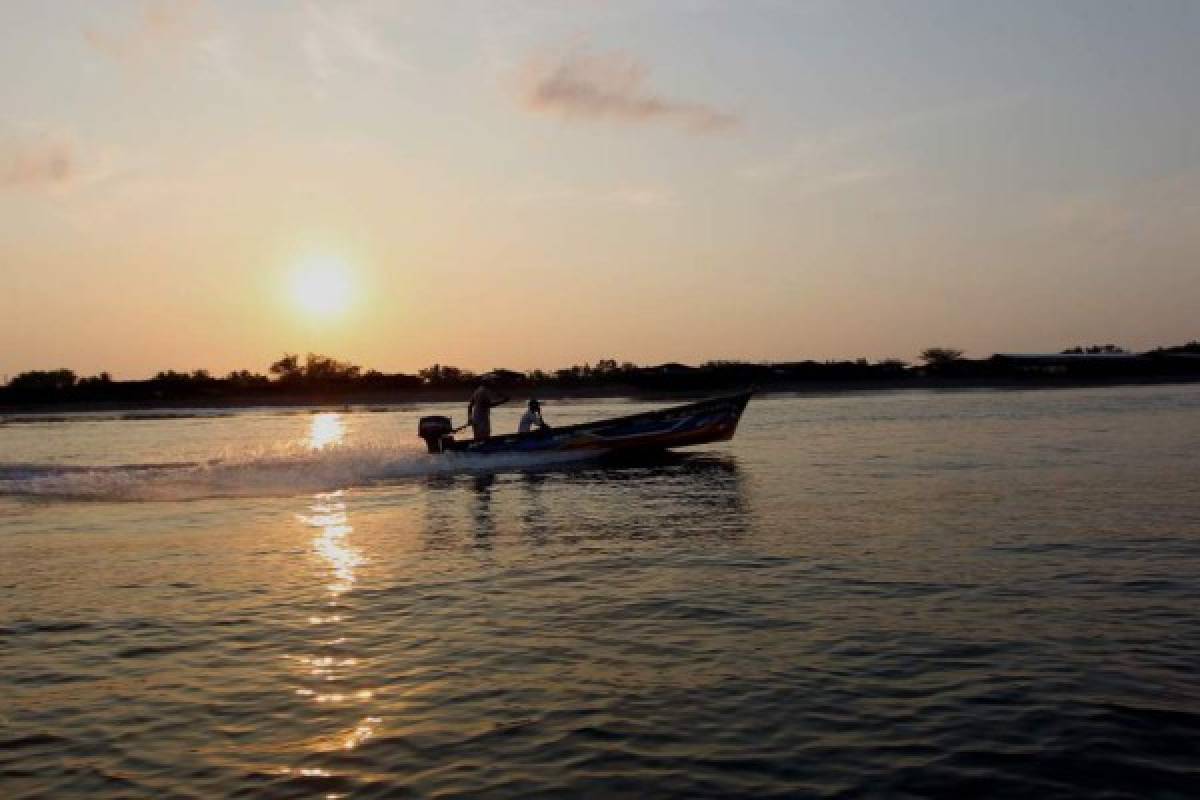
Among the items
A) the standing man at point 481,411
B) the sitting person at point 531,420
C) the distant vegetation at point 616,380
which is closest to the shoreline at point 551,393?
the distant vegetation at point 616,380

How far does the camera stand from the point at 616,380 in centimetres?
9900

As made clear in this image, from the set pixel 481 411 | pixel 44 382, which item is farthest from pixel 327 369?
pixel 481 411

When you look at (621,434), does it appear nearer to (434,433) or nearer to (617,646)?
(434,433)

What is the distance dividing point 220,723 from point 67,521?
1407cm

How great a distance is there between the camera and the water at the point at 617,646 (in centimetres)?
633

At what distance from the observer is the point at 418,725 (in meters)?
7.16

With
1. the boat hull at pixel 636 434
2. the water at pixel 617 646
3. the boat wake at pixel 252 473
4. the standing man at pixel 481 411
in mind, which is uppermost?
the standing man at pixel 481 411

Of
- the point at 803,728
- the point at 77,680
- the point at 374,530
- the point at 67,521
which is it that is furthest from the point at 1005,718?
the point at 67,521

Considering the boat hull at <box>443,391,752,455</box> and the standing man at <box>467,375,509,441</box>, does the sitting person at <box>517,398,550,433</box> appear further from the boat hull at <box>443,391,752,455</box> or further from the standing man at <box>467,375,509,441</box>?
the standing man at <box>467,375,509,441</box>

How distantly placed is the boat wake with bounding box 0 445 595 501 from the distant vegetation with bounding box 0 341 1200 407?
6131 cm

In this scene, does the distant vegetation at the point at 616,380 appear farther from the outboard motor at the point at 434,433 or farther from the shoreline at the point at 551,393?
the outboard motor at the point at 434,433

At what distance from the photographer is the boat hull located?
2936cm

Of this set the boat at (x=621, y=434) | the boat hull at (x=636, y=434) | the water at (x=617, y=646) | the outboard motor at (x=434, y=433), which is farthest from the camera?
the boat hull at (x=636, y=434)

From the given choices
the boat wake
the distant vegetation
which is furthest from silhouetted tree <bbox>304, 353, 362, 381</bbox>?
the boat wake
